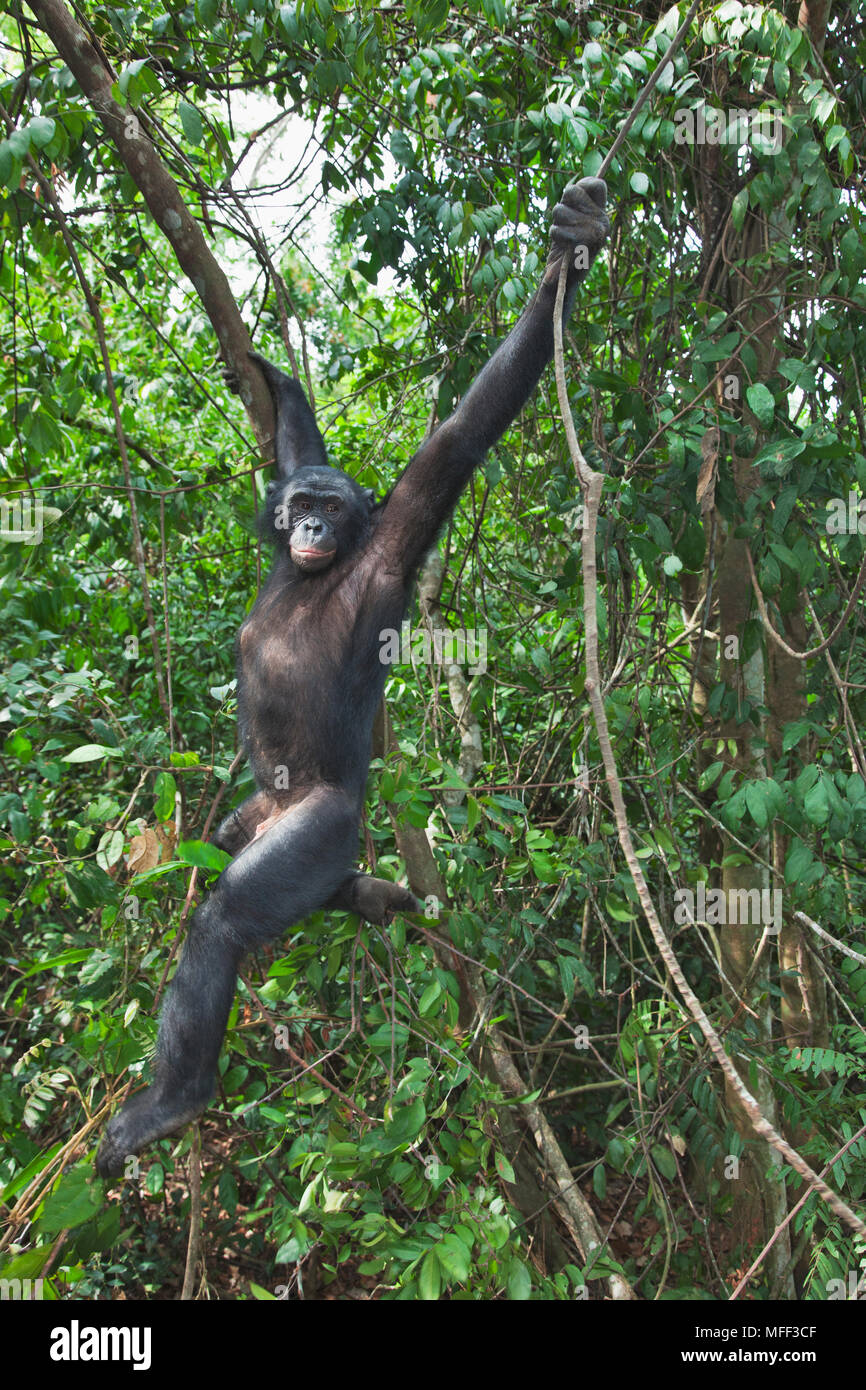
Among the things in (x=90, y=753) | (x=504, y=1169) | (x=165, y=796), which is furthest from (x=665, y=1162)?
(x=90, y=753)

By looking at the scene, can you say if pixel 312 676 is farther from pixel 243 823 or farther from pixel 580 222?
pixel 580 222

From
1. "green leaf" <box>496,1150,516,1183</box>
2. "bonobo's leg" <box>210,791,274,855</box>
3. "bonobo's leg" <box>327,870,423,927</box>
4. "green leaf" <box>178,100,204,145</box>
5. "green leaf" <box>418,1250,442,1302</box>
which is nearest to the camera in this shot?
"green leaf" <box>418,1250,442,1302</box>

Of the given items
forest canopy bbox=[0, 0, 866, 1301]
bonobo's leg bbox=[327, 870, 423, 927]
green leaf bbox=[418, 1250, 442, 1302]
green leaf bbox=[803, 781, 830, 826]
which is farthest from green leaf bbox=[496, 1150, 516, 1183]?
green leaf bbox=[803, 781, 830, 826]

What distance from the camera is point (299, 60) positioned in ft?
15.7

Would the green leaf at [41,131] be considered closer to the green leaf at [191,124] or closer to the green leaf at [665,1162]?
the green leaf at [191,124]

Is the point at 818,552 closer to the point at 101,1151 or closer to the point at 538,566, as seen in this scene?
the point at 538,566

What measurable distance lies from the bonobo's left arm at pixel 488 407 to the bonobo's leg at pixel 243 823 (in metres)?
1.23

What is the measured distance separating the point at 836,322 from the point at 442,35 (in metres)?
2.79

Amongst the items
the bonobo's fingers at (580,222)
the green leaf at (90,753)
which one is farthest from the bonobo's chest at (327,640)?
the bonobo's fingers at (580,222)

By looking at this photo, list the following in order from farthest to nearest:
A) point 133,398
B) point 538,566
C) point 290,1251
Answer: point 133,398 → point 538,566 → point 290,1251

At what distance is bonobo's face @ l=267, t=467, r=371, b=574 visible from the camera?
4418 mm

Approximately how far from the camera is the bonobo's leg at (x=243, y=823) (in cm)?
454

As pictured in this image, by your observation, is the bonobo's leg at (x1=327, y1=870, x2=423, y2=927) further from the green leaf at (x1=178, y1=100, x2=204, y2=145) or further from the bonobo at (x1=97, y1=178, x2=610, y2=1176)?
the green leaf at (x1=178, y1=100, x2=204, y2=145)

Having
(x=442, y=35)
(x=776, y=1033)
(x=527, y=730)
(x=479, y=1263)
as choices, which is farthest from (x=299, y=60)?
(x=776, y=1033)
